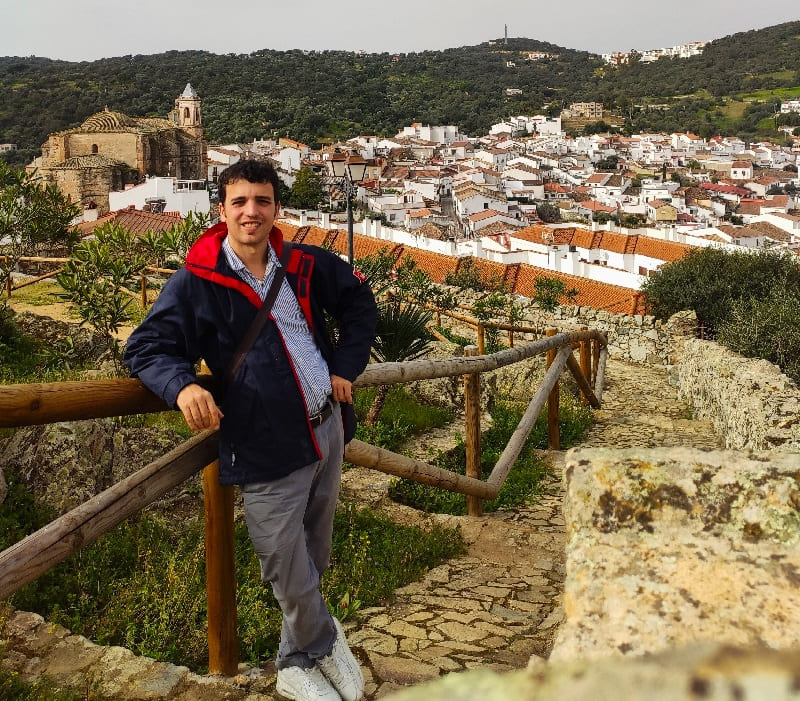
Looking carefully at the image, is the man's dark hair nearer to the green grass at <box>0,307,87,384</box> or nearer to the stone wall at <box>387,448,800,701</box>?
the stone wall at <box>387,448,800,701</box>

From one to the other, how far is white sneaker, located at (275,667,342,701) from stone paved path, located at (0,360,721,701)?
0.30 feet

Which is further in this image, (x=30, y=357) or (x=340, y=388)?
(x=30, y=357)

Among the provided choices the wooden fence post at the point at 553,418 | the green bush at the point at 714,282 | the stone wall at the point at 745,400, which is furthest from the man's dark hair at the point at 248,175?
the green bush at the point at 714,282

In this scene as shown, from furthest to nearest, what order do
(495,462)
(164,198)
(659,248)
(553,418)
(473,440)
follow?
(164,198) → (659,248) → (553,418) → (495,462) → (473,440)

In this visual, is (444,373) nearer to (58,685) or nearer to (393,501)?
(393,501)

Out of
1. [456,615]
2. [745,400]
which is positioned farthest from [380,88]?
[456,615]

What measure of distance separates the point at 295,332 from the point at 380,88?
114387 mm

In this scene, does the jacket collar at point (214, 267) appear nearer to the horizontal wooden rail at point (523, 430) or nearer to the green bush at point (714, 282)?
the horizontal wooden rail at point (523, 430)

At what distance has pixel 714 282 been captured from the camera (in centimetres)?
1953

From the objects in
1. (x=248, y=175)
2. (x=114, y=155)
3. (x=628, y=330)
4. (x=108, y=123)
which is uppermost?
(x=108, y=123)

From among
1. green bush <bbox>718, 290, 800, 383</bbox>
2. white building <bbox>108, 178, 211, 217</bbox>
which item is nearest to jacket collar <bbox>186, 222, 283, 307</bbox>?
green bush <bbox>718, 290, 800, 383</bbox>

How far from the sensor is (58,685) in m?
2.47

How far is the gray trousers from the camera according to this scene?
7.44 ft

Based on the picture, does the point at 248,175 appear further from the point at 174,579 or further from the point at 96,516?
the point at 174,579
